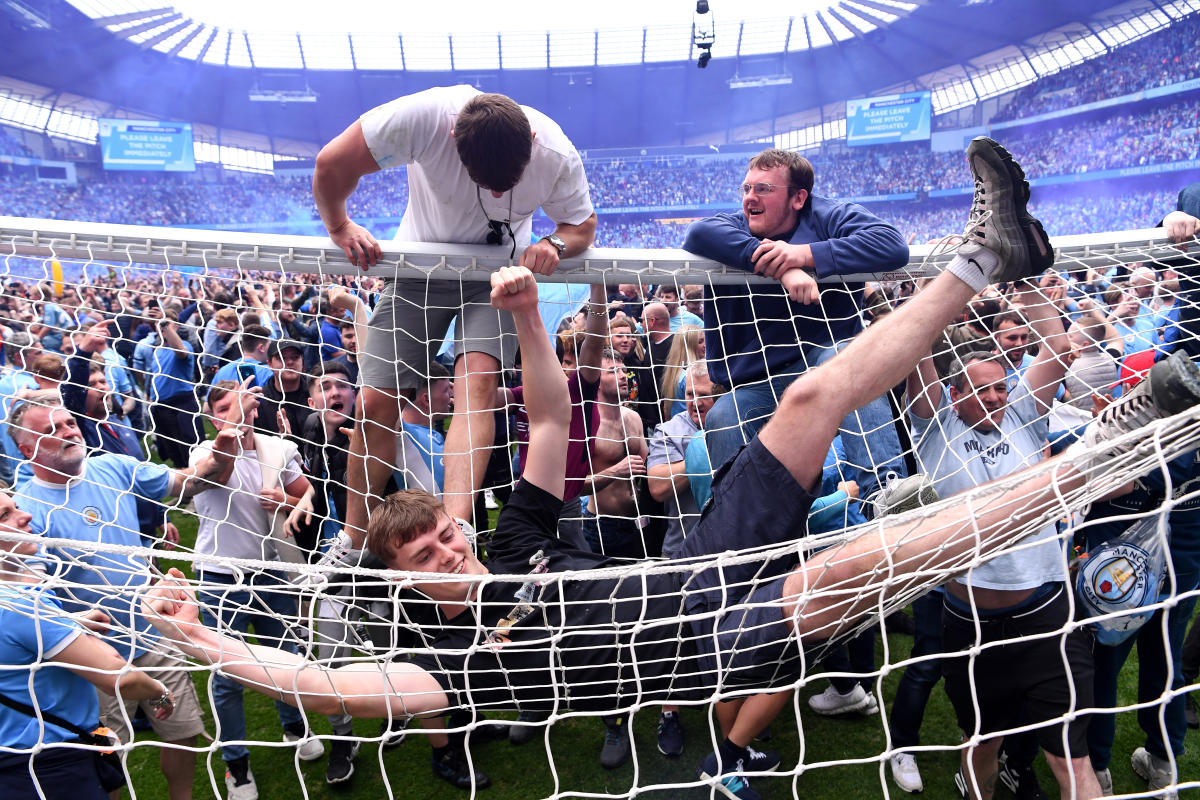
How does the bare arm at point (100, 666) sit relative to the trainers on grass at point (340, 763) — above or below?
above

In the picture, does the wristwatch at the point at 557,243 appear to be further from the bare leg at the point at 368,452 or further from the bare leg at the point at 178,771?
the bare leg at the point at 178,771

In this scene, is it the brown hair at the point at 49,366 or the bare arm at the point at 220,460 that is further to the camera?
the brown hair at the point at 49,366

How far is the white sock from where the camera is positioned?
6.97 ft

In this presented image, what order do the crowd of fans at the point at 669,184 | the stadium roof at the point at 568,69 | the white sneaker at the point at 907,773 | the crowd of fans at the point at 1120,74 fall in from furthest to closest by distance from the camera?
the stadium roof at the point at 568,69 < the crowd of fans at the point at 669,184 < the crowd of fans at the point at 1120,74 < the white sneaker at the point at 907,773

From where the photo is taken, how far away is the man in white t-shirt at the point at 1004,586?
8.02 ft

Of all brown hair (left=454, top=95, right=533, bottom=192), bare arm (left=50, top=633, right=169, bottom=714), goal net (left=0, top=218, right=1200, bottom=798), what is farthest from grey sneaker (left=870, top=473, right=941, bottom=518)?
bare arm (left=50, top=633, right=169, bottom=714)

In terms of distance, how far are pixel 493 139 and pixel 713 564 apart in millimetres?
1400

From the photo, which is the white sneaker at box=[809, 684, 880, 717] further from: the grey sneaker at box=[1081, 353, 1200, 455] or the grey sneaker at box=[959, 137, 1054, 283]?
the grey sneaker at box=[959, 137, 1054, 283]

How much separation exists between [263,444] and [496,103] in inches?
73.5

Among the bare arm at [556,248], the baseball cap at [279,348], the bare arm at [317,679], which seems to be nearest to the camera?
the bare arm at [317,679]

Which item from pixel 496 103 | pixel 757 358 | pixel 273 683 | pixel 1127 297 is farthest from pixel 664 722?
pixel 1127 297

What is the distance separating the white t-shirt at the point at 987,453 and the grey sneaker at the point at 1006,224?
0.65m

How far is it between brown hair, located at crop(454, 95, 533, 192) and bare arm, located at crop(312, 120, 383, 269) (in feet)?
1.21

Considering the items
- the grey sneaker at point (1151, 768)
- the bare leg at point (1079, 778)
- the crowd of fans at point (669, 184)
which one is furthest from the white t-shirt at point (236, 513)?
the crowd of fans at point (669, 184)
